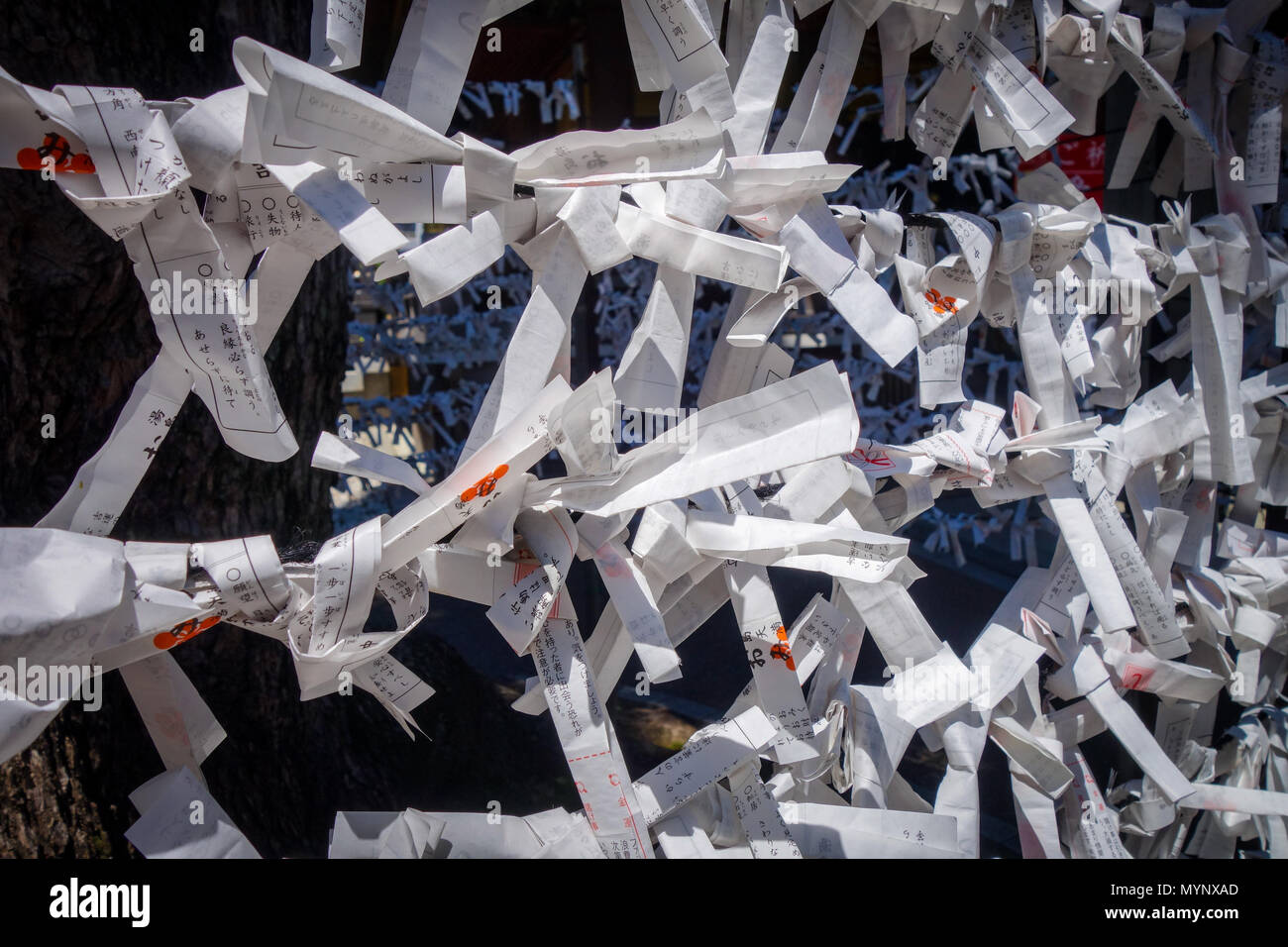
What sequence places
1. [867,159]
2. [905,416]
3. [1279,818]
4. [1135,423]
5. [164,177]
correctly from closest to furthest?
1. [164,177]
2. [1135,423]
3. [1279,818]
4. [905,416]
5. [867,159]

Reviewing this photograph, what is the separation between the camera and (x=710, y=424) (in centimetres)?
83

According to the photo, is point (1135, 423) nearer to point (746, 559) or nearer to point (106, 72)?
point (746, 559)

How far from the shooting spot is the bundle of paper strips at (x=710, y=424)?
71cm

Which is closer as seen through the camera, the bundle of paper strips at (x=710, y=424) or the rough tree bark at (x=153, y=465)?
the bundle of paper strips at (x=710, y=424)

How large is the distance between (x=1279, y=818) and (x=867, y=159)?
8.28ft

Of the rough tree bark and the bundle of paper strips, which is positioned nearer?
the bundle of paper strips

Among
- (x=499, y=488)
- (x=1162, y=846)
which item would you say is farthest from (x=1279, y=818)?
(x=499, y=488)

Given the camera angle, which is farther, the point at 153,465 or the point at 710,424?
the point at 153,465

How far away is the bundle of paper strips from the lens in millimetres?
705

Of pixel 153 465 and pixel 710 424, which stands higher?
pixel 710 424

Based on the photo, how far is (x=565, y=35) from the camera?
2812 mm

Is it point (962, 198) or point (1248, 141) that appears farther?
point (962, 198)

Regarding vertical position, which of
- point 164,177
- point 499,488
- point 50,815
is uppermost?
point 164,177

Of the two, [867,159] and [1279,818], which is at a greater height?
[867,159]
